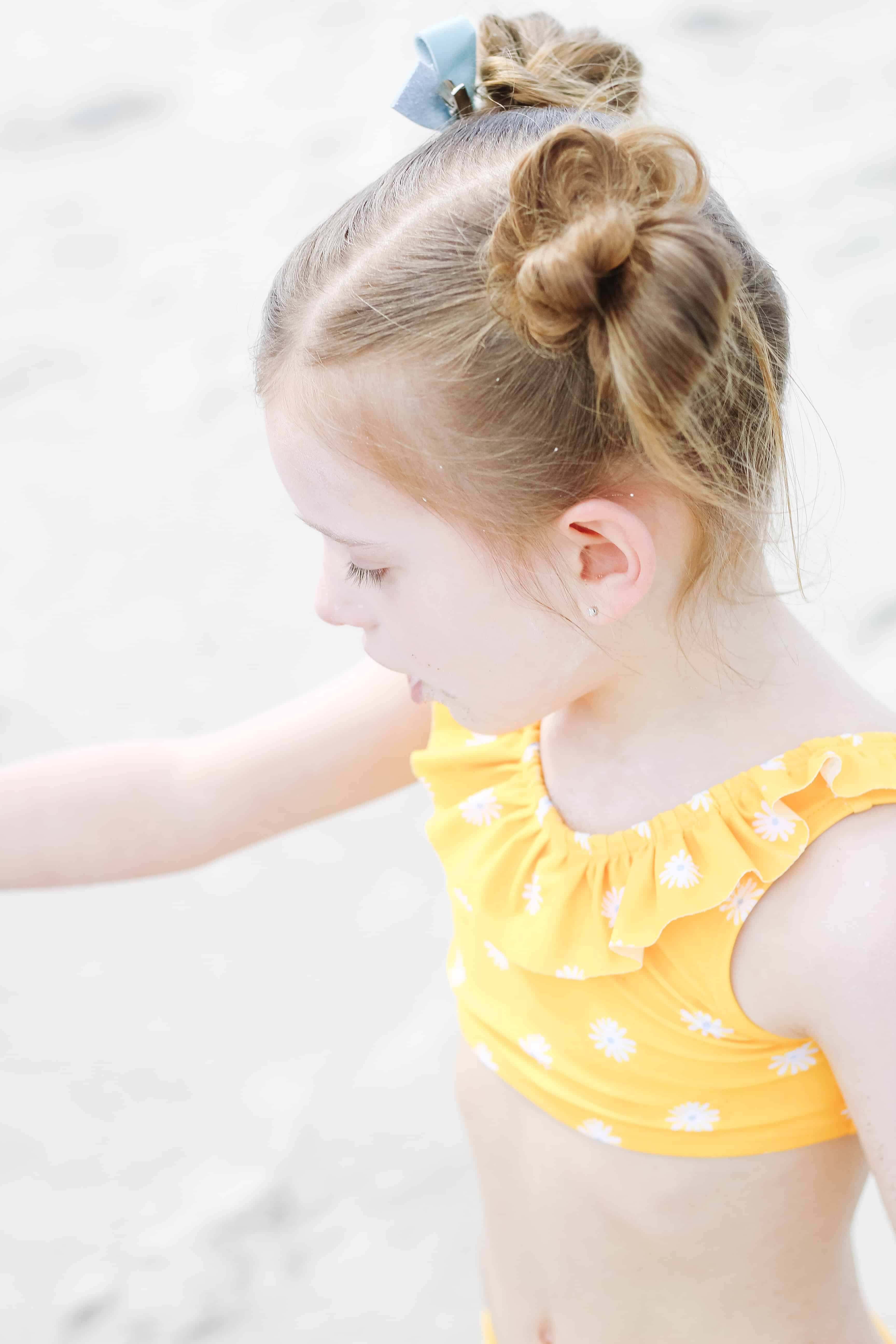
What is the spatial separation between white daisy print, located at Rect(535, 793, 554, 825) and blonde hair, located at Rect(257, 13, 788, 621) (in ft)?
0.56

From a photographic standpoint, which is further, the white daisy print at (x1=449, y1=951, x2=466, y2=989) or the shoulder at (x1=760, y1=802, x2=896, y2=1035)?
the white daisy print at (x1=449, y1=951, x2=466, y2=989)

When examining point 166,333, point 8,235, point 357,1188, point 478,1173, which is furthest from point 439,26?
point 8,235

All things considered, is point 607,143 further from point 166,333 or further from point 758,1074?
point 166,333

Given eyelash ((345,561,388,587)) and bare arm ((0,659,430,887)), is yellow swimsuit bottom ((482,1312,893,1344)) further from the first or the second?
eyelash ((345,561,388,587))

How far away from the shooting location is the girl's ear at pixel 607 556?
2.22 ft

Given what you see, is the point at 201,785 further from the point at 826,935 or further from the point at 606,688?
the point at 826,935

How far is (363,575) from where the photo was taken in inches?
A: 29.5

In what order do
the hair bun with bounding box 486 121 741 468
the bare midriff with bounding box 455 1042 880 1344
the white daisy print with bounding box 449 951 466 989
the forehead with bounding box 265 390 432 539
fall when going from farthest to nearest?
the white daisy print with bounding box 449 951 466 989 → the bare midriff with bounding box 455 1042 880 1344 → the forehead with bounding box 265 390 432 539 → the hair bun with bounding box 486 121 741 468

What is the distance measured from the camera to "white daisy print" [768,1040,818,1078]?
0.75m

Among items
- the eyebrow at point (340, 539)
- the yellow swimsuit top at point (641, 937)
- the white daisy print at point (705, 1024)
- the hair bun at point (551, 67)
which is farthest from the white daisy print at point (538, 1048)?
the hair bun at point (551, 67)

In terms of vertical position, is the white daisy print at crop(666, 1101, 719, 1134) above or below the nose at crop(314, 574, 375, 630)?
below

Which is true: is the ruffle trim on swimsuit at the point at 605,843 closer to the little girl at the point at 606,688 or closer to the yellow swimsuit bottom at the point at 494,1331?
the little girl at the point at 606,688

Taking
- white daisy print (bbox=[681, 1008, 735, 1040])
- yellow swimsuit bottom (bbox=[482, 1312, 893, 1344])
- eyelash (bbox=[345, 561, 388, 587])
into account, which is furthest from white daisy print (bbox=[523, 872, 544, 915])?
yellow swimsuit bottom (bbox=[482, 1312, 893, 1344])

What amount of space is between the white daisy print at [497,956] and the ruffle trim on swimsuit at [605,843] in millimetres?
13
